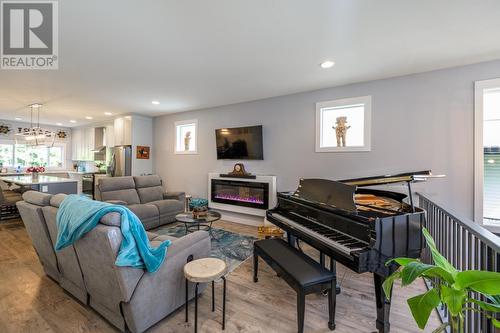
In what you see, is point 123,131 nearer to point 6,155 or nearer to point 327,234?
point 6,155

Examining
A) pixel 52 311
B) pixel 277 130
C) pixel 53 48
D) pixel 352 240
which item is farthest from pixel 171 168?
pixel 352 240

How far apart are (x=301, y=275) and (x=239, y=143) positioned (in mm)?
3430

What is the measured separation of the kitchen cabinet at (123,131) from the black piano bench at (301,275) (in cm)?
545

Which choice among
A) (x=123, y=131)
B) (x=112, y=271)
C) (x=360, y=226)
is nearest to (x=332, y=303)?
(x=360, y=226)

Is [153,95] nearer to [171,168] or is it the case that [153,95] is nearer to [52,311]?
[171,168]

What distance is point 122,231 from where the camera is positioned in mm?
1497

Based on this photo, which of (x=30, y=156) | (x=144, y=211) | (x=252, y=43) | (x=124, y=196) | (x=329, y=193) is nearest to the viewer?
(x=329, y=193)

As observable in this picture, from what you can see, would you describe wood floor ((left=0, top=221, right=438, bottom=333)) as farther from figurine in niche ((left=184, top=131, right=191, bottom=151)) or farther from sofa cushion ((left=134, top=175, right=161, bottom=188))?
figurine in niche ((left=184, top=131, right=191, bottom=151))

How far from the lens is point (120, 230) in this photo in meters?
1.50

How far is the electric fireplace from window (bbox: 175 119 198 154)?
4.15 ft

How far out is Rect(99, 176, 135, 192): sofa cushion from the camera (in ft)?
14.0

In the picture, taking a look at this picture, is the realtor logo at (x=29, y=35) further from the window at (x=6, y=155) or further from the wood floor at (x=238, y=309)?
the window at (x=6, y=155)

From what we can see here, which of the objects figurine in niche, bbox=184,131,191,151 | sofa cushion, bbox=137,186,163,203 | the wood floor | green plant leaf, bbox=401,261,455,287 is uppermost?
figurine in niche, bbox=184,131,191,151

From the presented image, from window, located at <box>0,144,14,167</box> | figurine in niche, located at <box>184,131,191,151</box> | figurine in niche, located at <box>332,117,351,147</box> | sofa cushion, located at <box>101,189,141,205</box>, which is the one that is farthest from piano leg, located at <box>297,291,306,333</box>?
window, located at <box>0,144,14,167</box>
